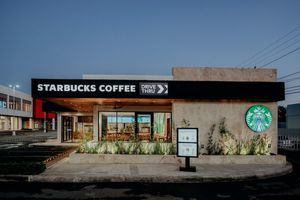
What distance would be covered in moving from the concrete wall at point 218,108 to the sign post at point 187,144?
3.26 metres

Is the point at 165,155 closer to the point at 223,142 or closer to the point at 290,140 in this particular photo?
the point at 223,142

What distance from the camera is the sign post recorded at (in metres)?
12.4

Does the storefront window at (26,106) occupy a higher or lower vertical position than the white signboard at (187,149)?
higher

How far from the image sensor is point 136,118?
2194 cm

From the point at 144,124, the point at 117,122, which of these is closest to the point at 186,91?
the point at 144,124

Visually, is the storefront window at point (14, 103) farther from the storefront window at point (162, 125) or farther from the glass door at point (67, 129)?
the storefront window at point (162, 125)

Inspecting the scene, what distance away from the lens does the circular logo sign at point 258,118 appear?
1631 cm

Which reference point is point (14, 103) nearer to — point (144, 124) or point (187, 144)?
point (144, 124)

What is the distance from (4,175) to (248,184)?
Answer: 8853 mm

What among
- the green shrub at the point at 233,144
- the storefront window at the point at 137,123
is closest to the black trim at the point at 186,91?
the green shrub at the point at 233,144

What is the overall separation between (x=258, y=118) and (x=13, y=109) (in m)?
72.0

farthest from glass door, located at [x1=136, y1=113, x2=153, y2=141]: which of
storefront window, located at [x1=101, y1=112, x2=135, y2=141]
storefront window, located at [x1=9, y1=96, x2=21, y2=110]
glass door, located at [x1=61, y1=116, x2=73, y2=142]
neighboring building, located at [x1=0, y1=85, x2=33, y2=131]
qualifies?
storefront window, located at [x1=9, y1=96, x2=21, y2=110]

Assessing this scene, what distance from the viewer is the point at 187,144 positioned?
491 inches

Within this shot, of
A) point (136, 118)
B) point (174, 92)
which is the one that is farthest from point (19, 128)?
point (174, 92)
